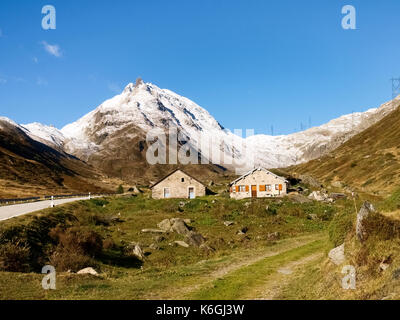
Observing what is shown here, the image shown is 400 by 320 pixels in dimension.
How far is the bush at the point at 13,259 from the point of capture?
611 inches

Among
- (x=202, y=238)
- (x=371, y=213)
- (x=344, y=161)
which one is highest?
(x=344, y=161)

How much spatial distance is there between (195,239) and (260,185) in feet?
113

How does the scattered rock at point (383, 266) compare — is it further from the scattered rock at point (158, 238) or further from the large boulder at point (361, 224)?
the scattered rock at point (158, 238)

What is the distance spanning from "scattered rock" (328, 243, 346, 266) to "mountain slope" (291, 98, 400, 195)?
132ft

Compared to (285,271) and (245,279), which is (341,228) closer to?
(285,271)

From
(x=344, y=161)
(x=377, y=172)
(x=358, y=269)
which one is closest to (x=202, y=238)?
(x=358, y=269)

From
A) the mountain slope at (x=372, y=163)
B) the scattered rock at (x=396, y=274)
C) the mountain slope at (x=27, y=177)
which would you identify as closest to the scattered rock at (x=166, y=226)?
the scattered rock at (x=396, y=274)

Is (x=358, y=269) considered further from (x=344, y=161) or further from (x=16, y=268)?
(x=344, y=161)

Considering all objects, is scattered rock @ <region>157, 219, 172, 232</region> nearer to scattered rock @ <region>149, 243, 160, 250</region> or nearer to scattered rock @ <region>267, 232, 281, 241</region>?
scattered rock @ <region>149, 243, 160, 250</region>

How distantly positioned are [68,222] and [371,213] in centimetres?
2835

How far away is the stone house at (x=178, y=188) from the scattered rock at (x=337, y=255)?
1885 inches

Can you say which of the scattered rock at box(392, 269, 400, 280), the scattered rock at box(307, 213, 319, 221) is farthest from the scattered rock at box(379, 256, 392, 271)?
the scattered rock at box(307, 213, 319, 221)
